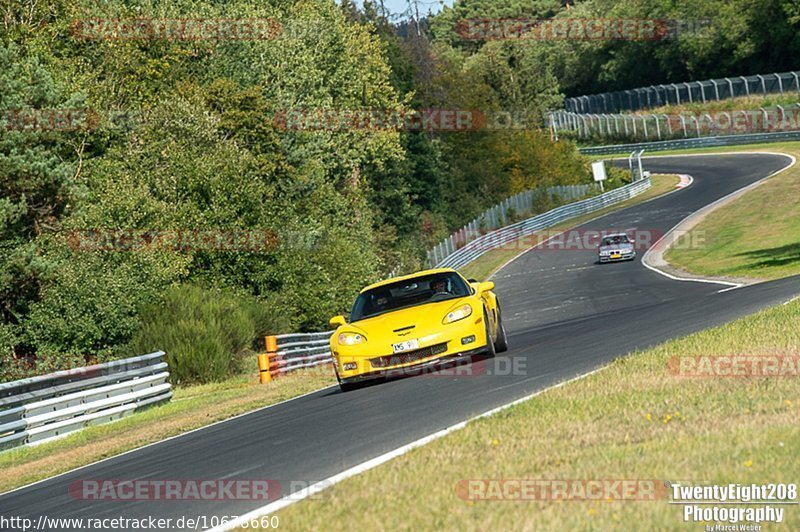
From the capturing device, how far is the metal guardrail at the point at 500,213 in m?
64.3

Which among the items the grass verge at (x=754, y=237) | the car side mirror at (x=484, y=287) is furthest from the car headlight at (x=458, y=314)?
the grass verge at (x=754, y=237)

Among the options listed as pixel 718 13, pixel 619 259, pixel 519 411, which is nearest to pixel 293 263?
pixel 619 259

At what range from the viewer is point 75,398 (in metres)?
19.0

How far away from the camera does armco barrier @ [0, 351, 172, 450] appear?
1755cm

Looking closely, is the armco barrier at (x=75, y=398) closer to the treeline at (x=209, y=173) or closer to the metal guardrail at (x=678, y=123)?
the treeline at (x=209, y=173)

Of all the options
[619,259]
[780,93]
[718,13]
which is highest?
[718,13]

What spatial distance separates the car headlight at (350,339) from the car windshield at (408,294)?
596 mm

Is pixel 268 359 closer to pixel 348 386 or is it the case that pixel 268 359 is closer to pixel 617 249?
pixel 348 386

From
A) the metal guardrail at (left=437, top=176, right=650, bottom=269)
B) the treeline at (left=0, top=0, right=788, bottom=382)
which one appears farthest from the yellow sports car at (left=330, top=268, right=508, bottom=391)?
the metal guardrail at (left=437, top=176, right=650, bottom=269)

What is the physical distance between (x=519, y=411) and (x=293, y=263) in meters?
34.1

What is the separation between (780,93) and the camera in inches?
3836

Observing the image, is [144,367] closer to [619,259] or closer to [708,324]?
[708,324]

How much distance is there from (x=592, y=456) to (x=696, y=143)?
98781mm

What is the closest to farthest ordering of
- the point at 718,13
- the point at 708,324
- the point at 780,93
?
the point at 708,324 < the point at 780,93 < the point at 718,13
